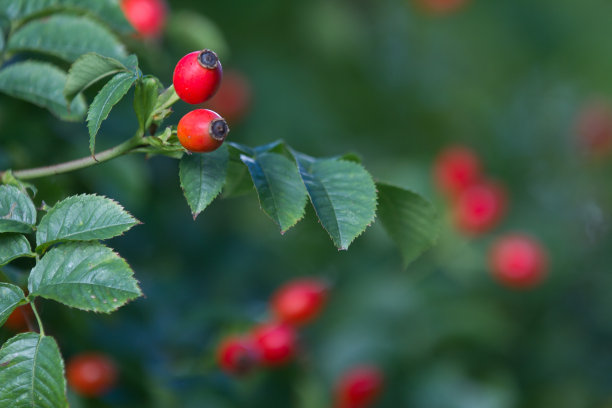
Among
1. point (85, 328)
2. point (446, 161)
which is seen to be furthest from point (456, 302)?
point (85, 328)

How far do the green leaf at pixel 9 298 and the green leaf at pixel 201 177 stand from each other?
271 millimetres

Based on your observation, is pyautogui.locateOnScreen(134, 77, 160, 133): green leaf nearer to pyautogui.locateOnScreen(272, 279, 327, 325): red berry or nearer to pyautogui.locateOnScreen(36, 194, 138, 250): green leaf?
pyautogui.locateOnScreen(36, 194, 138, 250): green leaf

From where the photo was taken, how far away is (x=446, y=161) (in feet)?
12.0

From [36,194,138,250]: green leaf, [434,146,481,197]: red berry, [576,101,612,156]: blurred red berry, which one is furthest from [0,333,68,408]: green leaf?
[576,101,612,156]: blurred red berry

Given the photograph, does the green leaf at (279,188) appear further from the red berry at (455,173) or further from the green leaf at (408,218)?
the red berry at (455,173)

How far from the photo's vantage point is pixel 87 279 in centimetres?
108

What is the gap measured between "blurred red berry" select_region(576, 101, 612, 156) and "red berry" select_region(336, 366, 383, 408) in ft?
9.67

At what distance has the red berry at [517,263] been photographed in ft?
11.5

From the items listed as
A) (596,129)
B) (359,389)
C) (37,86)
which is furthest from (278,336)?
(596,129)

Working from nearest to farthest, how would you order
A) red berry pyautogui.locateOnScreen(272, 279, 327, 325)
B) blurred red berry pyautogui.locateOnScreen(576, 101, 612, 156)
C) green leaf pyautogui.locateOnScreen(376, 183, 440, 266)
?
1. green leaf pyautogui.locateOnScreen(376, 183, 440, 266)
2. red berry pyautogui.locateOnScreen(272, 279, 327, 325)
3. blurred red berry pyautogui.locateOnScreen(576, 101, 612, 156)

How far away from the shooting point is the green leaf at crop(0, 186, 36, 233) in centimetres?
111

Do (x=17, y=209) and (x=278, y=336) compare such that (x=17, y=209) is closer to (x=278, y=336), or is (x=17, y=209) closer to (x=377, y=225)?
(x=278, y=336)

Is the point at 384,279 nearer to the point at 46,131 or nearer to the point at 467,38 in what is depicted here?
the point at 46,131

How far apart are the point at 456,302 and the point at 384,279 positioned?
0.37 meters
